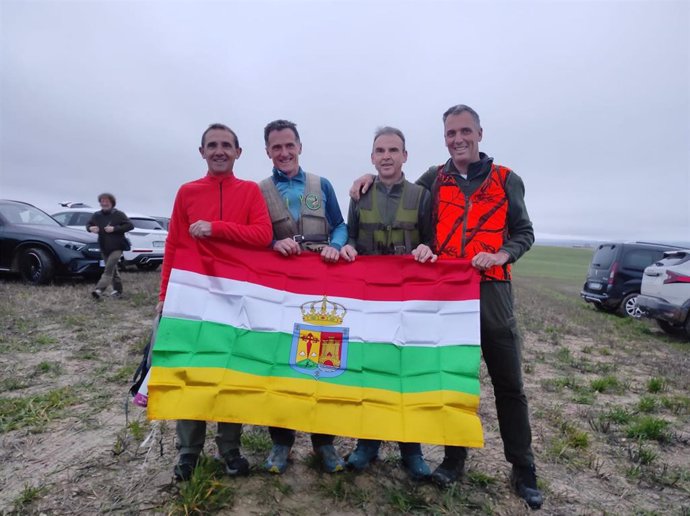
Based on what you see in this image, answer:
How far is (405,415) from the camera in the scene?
2639 mm

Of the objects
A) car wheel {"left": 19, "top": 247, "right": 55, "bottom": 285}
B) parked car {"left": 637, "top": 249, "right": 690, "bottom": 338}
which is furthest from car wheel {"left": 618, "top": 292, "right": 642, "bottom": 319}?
car wheel {"left": 19, "top": 247, "right": 55, "bottom": 285}

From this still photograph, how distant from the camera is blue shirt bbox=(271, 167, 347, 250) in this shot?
3.10 meters

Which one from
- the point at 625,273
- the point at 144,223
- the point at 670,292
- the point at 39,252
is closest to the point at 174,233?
the point at 39,252

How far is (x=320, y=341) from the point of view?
2.88 meters

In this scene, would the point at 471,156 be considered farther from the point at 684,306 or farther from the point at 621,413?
the point at 684,306

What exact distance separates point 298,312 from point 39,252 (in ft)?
30.4

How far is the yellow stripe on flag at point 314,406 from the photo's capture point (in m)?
2.56

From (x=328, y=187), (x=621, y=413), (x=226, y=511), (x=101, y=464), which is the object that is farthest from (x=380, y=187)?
(x=621, y=413)

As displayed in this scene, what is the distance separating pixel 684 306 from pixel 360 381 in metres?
8.58

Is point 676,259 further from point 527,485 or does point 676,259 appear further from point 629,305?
point 527,485

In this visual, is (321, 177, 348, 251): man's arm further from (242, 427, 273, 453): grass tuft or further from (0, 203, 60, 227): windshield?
(0, 203, 60, 227): windshield

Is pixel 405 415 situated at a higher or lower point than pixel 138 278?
higher

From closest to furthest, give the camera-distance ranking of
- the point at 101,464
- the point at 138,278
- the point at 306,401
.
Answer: the point at 306,401 < the point at 101,464 < the point at 138,278

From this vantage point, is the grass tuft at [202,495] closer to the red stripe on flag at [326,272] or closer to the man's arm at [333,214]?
the red stripe on flag at [326,272]
